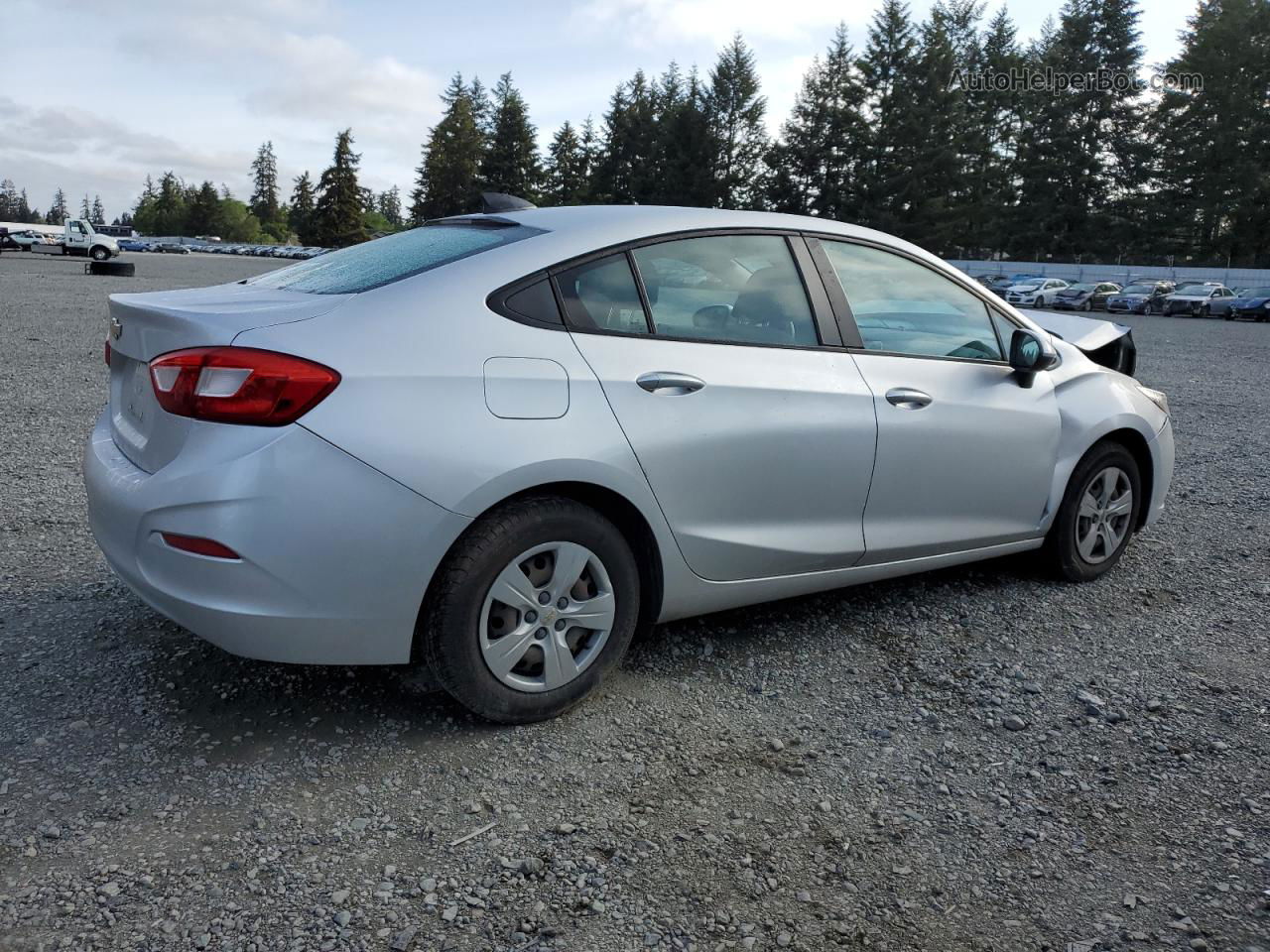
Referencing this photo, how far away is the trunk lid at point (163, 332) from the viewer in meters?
2.88

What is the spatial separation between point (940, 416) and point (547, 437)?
68.6 inches

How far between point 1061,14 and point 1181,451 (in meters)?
71.2

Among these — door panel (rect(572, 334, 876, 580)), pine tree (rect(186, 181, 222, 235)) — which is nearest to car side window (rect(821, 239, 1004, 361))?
door panel (rect(572, 334, 876, 580))

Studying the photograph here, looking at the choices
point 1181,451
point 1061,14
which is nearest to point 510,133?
point 1061,14

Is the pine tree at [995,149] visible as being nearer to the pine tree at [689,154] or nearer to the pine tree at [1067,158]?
the pine tree at [1067,158]

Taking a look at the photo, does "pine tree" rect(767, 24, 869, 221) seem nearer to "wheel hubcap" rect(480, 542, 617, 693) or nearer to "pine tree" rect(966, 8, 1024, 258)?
"pine tree" rect(966, 8, 1024, 258)

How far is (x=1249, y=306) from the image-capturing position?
3725cm

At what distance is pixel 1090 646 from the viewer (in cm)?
407

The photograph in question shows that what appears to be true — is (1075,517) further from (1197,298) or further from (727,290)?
(1197,298)

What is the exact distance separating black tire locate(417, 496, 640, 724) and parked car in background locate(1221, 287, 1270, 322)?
40807 millimetres

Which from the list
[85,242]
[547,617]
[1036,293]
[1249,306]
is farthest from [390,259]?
[85,242]

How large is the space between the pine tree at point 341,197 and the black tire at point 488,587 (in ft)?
360

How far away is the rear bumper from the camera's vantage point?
2.70 meters

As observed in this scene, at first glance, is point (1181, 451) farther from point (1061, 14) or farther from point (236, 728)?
point (1061, 14)
